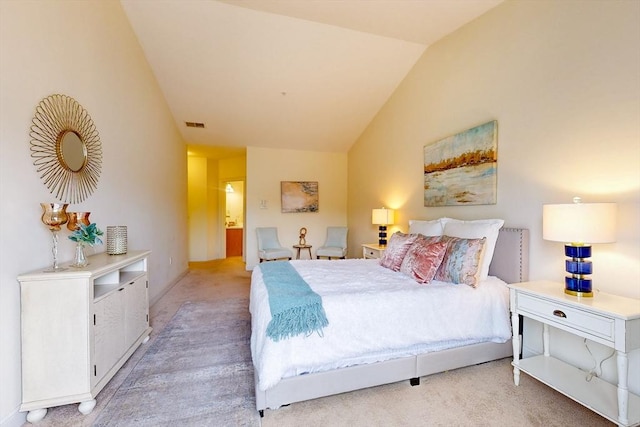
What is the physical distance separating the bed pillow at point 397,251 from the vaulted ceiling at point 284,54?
91.5 inches

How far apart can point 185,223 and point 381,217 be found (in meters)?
4.16

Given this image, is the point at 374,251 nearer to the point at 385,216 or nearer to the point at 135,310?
the point at 385,216

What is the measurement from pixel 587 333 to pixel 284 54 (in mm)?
3951

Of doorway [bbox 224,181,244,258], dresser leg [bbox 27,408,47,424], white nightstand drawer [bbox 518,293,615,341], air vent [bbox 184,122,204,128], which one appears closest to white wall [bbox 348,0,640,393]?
white nightstand drawer [bbox 518,293,615,341]

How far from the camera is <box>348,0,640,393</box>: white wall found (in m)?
1.75

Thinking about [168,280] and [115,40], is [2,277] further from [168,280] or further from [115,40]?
[168,280]

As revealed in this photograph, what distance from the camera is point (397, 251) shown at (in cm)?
282

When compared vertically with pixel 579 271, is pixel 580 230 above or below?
above

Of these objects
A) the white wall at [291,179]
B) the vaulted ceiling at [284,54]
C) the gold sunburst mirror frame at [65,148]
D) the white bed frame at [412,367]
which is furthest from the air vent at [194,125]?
the white bed frame at [412,367]

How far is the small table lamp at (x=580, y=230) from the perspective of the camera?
5.37 feet

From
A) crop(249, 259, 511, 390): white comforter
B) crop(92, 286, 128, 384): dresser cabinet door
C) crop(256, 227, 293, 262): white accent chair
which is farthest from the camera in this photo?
crop(256, 227, 293, 262): white accent chair

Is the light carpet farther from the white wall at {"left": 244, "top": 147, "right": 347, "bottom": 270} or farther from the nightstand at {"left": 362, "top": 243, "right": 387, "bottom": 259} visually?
the white wall at {"left": 244, "top": 147, "right": 347, "bottom": 270}

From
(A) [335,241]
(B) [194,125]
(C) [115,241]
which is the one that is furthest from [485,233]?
(B) [194,125]

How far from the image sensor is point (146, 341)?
8.58ft
